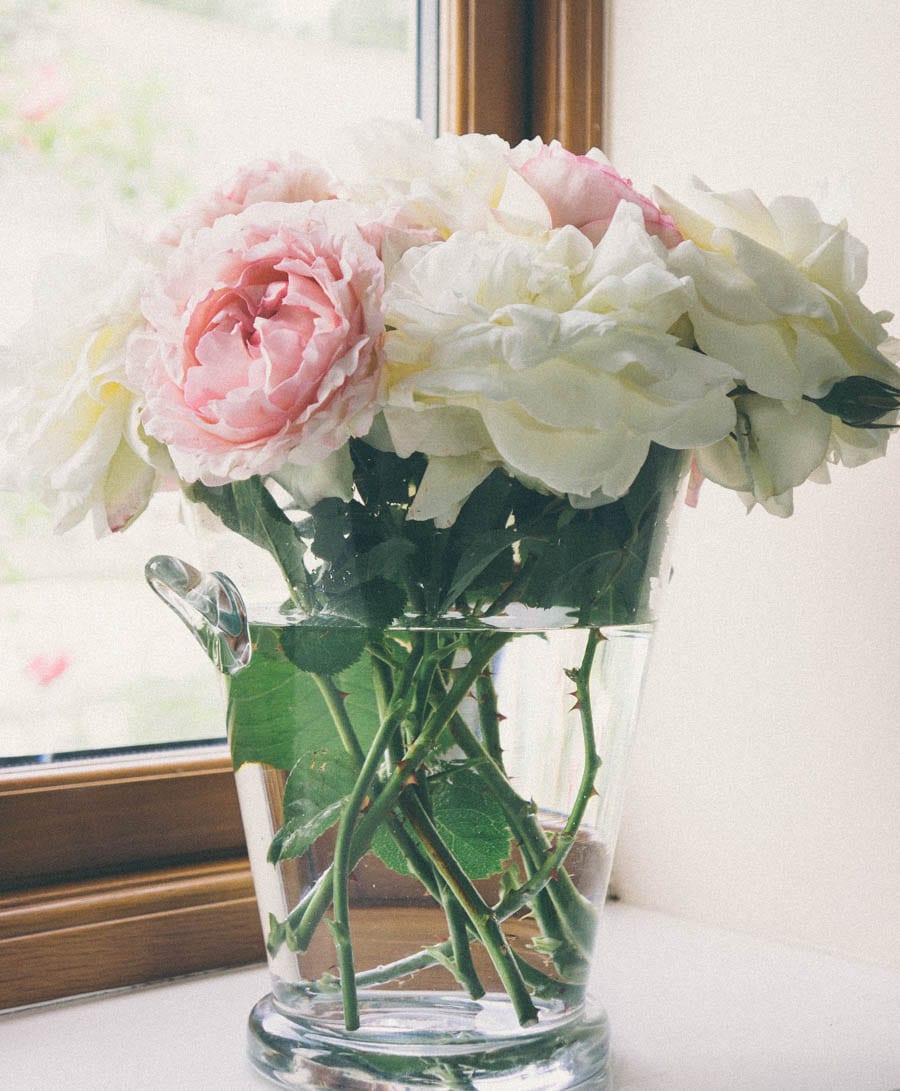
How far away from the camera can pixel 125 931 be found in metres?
0.72

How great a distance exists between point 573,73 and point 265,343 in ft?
1.87

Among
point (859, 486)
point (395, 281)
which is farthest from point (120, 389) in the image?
point (859, 486)

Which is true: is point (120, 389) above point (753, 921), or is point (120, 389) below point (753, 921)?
above

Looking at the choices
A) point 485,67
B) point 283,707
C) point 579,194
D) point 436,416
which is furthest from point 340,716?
point 485,67

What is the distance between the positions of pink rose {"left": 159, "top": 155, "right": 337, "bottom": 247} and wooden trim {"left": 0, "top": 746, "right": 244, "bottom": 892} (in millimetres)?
356

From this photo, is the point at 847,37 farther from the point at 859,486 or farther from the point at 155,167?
the point at 155,167

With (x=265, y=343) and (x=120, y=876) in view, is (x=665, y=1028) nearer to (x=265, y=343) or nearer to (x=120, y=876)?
(x=120, y=876)

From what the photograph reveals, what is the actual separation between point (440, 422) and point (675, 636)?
1.39ft

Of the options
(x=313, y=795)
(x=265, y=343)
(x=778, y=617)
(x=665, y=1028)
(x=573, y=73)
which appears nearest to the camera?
(x=265, y=343)

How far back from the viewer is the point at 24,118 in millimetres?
749

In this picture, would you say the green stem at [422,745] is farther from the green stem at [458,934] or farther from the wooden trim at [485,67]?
the wooden trim at [485,67]

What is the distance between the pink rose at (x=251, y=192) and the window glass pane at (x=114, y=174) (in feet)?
0.60

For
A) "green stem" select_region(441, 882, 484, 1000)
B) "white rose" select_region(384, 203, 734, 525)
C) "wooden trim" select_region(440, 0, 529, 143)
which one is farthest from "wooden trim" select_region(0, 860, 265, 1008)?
"wooden trim" select_region(440, 0, 529, 143)

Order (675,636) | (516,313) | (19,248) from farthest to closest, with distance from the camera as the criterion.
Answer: (675,636) < (19,248) < (516,313)
